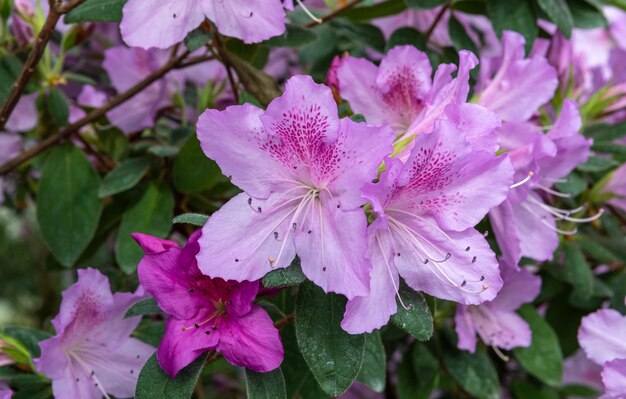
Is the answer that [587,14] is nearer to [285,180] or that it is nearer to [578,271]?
[578,271]

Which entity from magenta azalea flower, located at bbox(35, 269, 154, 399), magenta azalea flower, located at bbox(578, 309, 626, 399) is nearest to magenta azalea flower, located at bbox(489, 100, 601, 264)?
magenta azalea flower, located at bbox(578, 309, 626, 399)

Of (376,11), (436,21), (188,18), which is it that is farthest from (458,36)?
(188,18)

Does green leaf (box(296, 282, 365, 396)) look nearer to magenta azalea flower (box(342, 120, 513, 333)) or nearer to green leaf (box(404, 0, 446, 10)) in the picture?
magenta azalea flower (box(342, 120, 513, 333))

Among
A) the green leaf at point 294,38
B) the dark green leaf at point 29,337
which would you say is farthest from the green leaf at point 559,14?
the dark green leaf at point 29,337

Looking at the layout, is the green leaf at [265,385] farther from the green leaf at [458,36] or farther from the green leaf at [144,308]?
the green leaf at [458,36]

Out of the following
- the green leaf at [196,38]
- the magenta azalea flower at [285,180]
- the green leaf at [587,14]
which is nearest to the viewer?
the magenta azalea flower at [285,180]

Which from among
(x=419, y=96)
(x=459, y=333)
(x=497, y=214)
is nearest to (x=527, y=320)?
(x=459, y=333)
